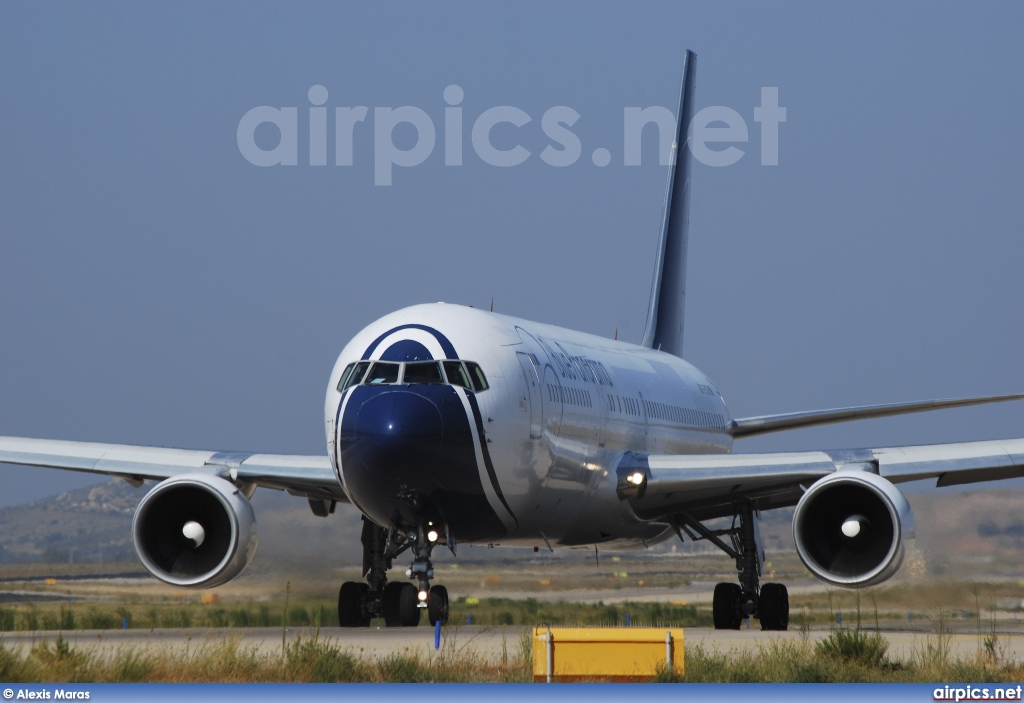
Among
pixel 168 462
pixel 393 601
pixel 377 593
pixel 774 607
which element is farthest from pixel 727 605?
pixel 168 462

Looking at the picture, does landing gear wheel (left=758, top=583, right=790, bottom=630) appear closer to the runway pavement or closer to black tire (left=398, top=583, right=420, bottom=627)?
the runway pavement

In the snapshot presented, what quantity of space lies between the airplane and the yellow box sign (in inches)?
151

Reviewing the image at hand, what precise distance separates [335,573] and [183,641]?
452 cm

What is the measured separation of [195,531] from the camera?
18234 mm

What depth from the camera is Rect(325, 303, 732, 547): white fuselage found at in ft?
55.9

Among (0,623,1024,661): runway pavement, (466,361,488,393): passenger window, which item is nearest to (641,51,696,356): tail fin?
(0,623,1024,661): runway pavement

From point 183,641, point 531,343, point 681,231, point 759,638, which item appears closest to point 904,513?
point 759,638

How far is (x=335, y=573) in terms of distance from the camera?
22328 millimetres

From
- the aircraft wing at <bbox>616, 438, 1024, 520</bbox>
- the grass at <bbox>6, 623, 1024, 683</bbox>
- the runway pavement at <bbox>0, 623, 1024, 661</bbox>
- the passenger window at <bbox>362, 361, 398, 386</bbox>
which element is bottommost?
the grass at <bbox>6, 623, 1024, 683</bbox>

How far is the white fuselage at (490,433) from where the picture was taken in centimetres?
1705

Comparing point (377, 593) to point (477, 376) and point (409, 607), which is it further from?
point (477, 376)

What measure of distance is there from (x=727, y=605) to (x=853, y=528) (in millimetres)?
4654

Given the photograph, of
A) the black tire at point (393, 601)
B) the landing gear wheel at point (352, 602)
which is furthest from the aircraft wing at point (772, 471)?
the landing gear wheel at point (352, 602)

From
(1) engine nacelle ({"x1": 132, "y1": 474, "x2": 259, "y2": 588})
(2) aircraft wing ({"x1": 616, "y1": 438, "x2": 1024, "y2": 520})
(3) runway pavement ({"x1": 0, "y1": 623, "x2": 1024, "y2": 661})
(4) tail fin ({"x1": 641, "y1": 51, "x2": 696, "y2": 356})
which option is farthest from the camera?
(4) tail fin ({"x1": 641, "y1": 51, "x2": 696, "y2": 356})
